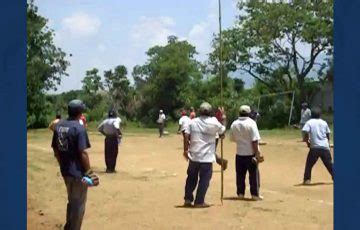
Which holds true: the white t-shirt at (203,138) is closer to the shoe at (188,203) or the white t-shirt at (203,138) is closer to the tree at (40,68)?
the shoe at (188,203)

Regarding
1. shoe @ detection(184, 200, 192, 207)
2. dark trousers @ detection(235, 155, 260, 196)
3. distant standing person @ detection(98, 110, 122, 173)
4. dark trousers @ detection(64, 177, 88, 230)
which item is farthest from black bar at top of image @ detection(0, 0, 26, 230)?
distant standing person @ detection(98, 110, 122, 173)

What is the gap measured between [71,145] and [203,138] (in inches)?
128

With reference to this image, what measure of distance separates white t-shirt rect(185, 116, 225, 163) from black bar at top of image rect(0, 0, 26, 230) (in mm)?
6347

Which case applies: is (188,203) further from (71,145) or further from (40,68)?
(40,68)

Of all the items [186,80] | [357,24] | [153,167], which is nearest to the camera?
[357,24]

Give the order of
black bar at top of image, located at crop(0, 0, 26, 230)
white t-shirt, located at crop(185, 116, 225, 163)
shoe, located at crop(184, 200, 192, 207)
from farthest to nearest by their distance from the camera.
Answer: shoe, located at crop(184, 200, 192, 207) < white t-shirt, located at crop(185, 116, 225, 163) < black bar at top of image, located at crop(0, 0, 26, 230)

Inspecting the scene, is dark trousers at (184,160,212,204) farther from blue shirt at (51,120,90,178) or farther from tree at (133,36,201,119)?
tree at (133,36,201,119)

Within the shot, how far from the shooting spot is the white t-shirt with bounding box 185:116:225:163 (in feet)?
30.8

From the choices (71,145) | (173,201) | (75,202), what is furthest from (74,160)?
(173,201)

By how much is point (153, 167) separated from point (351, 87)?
13892 mm

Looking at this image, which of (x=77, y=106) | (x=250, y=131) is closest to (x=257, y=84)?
(x=250, y=131)

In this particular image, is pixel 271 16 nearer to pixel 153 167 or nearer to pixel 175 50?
pixel 175 50

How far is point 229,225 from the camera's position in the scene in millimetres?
8250

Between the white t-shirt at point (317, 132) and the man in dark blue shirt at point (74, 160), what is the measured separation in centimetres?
649
